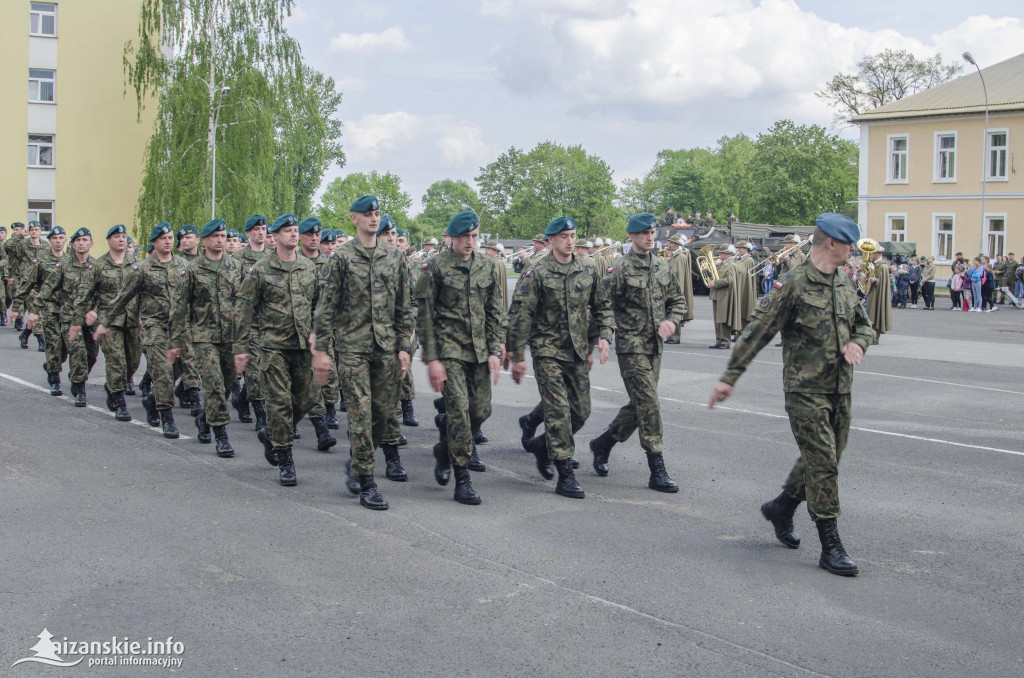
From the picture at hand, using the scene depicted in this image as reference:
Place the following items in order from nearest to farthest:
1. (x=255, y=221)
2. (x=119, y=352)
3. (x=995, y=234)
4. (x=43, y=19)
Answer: (x=255, y=221)
(x=119, y=352)
(x=43, y=19)
(x=995, y=234)

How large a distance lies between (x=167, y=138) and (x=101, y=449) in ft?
102

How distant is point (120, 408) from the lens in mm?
10594

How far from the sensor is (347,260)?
7047 millimetres

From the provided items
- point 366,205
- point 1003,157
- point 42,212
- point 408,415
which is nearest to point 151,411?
point 408,415

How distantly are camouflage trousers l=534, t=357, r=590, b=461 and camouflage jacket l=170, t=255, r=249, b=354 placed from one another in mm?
3224

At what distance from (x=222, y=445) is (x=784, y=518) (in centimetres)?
489

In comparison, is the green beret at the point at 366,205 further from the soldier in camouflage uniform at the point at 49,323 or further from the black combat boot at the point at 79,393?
the soldier in camouflage uniform at the point at 49,323

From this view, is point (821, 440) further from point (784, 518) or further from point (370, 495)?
point (370, 495)

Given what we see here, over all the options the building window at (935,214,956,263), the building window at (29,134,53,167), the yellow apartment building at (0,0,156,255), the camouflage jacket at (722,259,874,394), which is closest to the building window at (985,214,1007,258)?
the building window at (935,214,956,263)

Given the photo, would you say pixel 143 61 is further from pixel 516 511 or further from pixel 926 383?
pixel 516 511

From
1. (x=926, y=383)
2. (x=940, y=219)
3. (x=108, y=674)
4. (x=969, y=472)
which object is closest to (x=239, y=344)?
(x=108, y=674)

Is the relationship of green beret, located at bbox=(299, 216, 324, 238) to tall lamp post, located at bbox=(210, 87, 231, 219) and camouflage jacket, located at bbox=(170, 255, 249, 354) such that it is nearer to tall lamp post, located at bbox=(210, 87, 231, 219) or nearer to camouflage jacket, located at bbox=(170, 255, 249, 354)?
camouflage jacket, located at bbox=(170, 255, 249, 354)

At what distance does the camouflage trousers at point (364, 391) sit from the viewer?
695cm

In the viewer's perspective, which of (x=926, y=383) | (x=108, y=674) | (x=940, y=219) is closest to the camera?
(x=108, y=674)
